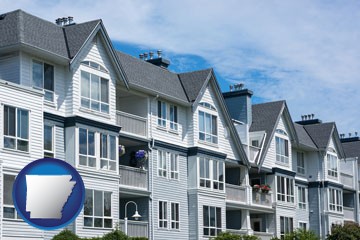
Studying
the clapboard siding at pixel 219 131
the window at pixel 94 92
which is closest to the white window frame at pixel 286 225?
the clapboard siding at pixel 219 131

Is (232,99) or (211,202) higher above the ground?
(232,99)

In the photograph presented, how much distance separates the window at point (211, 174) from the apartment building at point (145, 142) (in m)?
0.07

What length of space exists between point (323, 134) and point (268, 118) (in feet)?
35.0

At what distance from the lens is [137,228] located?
35.3 m

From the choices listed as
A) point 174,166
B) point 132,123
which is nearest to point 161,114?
point 132,123

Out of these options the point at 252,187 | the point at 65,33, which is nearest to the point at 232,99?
the point at 252,187

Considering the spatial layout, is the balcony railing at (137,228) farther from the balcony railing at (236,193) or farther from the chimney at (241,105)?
the chimney at (241,105)

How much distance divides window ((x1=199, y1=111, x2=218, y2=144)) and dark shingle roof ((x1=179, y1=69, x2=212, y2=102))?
1524mm

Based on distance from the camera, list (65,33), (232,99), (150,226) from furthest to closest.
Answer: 1. (232,99)
2. (150,226)
3. (65,33)

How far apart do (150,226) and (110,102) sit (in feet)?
26.1

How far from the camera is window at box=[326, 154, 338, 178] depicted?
5994 cm

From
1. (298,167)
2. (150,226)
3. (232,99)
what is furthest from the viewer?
(298,167)

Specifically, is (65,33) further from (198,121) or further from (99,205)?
(198,121)

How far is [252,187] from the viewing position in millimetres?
49094
